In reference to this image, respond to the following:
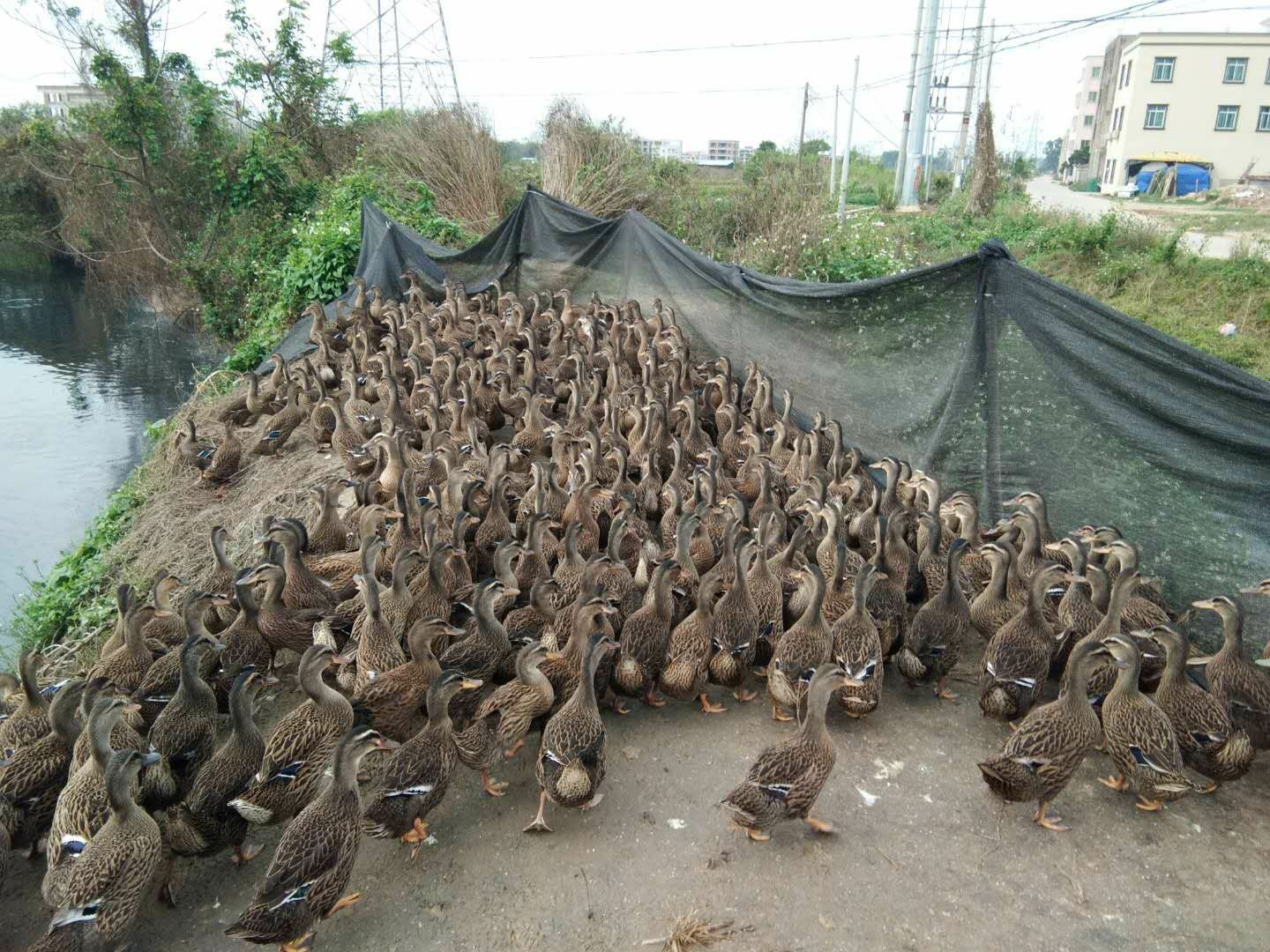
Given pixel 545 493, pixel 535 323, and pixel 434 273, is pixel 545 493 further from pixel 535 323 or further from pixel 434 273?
pixel 434 273

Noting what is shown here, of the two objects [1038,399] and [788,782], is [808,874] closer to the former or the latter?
[788,782]

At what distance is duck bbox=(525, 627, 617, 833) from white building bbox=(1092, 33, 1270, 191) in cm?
4649

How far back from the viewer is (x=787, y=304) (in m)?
8.50

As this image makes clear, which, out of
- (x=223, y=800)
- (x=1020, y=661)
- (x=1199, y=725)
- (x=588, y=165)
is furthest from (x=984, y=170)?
(x=223, y=800)

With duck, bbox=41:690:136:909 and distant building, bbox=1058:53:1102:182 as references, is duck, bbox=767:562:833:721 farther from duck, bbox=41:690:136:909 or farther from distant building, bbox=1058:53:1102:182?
distant building, bbox=1058:53:1102:182

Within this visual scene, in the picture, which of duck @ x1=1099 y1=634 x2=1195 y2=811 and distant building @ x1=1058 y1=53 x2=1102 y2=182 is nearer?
duck @ x1=1099 y1=634 x2=1195 y2=811

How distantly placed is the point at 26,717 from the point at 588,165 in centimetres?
1733

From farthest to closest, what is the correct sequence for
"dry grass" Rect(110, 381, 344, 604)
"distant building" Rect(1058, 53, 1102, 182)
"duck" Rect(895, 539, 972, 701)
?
"distant building" Rect(1058, 53, 1102, 182)
"dry grass" Rect(110, 381, 344, 604)
"duck" Rect(895, 539, 972, 701)

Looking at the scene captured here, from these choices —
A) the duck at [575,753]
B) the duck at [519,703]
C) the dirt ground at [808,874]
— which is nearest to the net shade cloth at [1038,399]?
the dirt ground at [808,874]

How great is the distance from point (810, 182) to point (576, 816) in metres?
17.7

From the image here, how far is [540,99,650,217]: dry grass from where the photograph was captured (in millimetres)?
19281

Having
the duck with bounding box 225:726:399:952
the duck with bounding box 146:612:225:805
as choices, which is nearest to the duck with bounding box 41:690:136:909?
the duck with bounding box 146:612:225:805

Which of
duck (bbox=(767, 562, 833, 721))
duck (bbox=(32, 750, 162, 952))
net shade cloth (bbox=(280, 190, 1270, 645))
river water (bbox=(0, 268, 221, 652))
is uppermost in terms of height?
net shade cloth (bbox=(280, 190, 1270, 645))

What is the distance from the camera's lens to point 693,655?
5258mm
